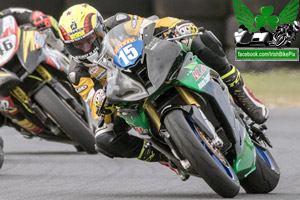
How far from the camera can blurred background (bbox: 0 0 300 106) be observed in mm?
15383

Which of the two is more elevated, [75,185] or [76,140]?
[75,185]

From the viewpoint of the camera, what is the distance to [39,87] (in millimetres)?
9945

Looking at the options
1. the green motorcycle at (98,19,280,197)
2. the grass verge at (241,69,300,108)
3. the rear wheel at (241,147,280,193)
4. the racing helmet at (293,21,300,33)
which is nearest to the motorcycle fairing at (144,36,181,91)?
the green motorcycle at (98,19,280,197)

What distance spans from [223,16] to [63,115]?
6.52 meters

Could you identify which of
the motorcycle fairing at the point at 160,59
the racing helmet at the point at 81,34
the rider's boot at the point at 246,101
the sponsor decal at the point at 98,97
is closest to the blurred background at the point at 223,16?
the racing helmet at the point at 81,34

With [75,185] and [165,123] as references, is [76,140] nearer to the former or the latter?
[75,185]

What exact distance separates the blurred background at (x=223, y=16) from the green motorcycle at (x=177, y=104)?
8523 millimetres

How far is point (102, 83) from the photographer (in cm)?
775

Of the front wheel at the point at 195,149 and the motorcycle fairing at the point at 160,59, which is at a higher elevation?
the motorcycle fairing at the point at 160,59

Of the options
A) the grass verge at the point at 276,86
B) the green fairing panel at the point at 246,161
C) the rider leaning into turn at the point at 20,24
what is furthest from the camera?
the grass verge at the point at 276,86

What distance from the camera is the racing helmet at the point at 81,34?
24.0 ft

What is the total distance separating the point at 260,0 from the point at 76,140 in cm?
695

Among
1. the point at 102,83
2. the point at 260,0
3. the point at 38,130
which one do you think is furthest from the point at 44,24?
the point at 260,0

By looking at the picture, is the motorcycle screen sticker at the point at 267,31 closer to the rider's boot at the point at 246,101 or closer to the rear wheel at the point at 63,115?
the rear wheel at the point at 63,115
